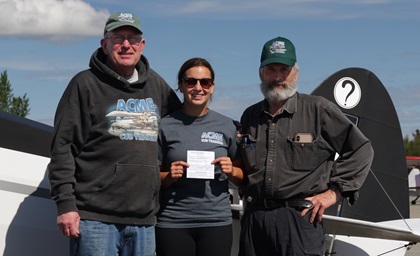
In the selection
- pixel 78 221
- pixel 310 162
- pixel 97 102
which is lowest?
pixel 78 221

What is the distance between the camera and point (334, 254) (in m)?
6.47

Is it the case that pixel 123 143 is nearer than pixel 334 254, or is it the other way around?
pixel 123 143

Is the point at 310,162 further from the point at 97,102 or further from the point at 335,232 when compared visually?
the point at 335,232

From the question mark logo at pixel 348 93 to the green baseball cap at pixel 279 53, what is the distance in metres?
3.82

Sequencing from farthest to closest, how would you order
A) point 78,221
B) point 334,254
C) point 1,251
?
point 334,254 < point 1,251 < point 78,221

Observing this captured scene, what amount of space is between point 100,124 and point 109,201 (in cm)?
42

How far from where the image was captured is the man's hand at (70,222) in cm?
375

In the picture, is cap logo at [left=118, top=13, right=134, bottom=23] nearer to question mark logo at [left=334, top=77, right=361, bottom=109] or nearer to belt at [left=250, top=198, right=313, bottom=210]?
belt at [left=250, top=198, right=313, bottom=210]

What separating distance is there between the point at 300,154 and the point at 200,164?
591 millimetres

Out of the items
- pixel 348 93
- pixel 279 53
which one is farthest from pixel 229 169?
pixel 348 93

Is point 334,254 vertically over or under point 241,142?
under

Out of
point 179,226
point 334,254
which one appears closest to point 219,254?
point 179,226

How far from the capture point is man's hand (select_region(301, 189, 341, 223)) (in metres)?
4.20

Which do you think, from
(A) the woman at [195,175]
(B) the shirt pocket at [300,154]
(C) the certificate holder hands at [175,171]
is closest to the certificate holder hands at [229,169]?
(A) the woman at [195,175]
